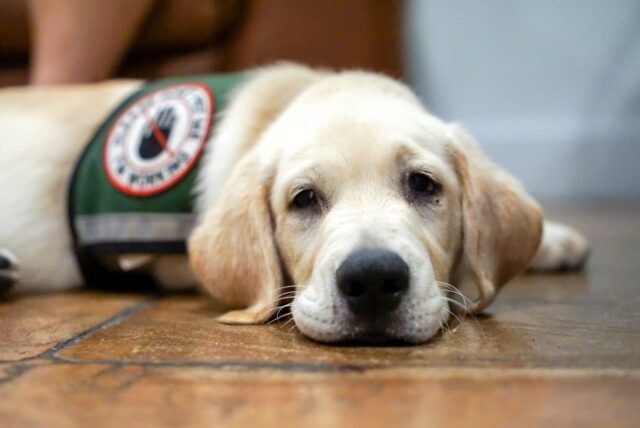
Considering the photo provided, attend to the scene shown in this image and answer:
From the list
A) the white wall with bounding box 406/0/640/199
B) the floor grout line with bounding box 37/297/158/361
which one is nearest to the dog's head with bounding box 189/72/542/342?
the floor grout line with bounding box 37/297/158/361

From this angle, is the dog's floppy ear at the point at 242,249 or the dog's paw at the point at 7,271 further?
the dog's paw at the point at 7,271

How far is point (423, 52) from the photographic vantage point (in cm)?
571

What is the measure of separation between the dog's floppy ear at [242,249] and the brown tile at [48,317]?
0.32 m

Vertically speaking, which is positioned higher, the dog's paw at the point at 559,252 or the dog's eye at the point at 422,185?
the dog's eye at the point at 422,185

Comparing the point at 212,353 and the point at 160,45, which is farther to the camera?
the point at 160,45

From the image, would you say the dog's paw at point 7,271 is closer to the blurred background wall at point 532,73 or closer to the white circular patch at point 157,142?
the white circular patch at point 157,142

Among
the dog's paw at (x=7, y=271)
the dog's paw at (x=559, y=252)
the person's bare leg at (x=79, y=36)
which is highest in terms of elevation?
the person's bare leg at (x=79, y=36)

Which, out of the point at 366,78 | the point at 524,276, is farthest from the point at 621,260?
the point at 366,78

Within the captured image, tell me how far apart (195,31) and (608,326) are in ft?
8.84

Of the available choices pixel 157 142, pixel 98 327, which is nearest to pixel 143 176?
pixel 157 142

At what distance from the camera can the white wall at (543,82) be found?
17.4 feet

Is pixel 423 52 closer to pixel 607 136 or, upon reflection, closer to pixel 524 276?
pixel 607 136

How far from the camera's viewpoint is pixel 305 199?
6.23 ft

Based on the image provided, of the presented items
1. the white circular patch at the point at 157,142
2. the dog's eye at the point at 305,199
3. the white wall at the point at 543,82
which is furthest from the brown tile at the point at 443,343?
the white wall at the point at 543,82
